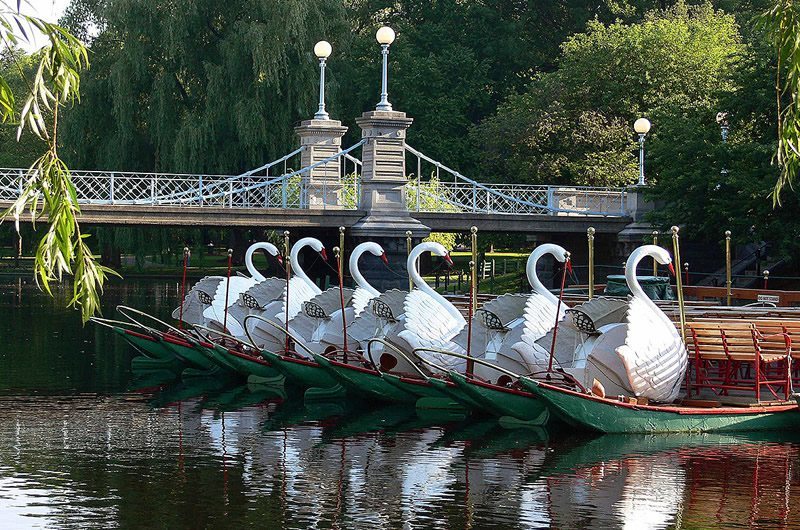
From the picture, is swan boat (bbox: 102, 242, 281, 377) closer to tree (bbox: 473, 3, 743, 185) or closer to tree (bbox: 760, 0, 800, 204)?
tree (bbox: 760, 0, 800, 204)

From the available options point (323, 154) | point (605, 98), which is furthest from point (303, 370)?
point (605, 98)

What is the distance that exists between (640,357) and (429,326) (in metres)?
4.73

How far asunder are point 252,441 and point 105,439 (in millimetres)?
2030

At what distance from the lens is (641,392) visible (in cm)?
2102

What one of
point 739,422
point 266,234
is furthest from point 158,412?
point 266,234

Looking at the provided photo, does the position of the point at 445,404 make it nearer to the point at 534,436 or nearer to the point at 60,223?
the point at 534,436

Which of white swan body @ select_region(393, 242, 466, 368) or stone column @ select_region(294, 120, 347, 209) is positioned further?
stone column @ select_region(294, 120, 347, 209)

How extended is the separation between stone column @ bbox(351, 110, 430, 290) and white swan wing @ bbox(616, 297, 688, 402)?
20.6m

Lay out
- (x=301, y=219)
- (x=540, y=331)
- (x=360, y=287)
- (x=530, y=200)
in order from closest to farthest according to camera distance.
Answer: (x=540, y=331) → (x=360, y=287) → (x=301, y=219) → (x=530, y=200)

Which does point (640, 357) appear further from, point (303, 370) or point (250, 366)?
point (250, 366)

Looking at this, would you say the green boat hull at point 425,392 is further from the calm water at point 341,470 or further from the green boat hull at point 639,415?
the green boat hull at point 639,415

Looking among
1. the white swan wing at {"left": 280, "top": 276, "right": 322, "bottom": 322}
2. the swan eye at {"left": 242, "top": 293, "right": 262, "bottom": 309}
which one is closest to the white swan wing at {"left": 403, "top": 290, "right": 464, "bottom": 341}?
the white swan wing at {"left": 280, "top": 276, "right": 322, "bottom": 322}

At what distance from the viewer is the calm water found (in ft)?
50.7

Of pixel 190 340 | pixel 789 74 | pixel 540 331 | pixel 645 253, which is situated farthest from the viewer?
pixel 190 340
